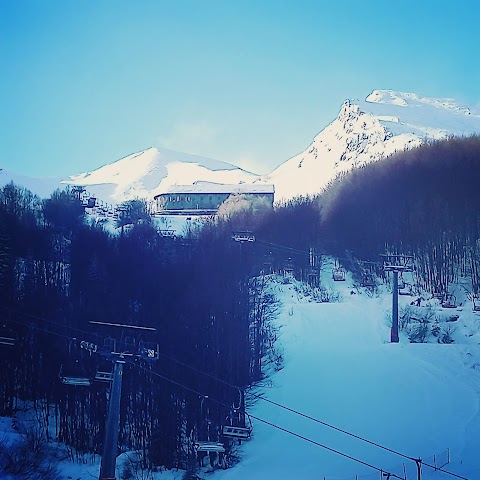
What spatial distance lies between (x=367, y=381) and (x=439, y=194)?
56.6 feet

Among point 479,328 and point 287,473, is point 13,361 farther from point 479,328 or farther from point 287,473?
point 479,328

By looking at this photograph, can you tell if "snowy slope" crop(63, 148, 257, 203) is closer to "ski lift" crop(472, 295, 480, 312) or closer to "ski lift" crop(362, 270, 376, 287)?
"ski lift" crop(362, 270, 376, 287)

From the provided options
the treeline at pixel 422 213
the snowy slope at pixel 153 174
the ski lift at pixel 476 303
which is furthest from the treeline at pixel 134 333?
the snowy slope at pixel 153 174

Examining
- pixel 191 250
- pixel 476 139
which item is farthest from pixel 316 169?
pixel 191 250

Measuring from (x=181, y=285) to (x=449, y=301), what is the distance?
12.8 metres

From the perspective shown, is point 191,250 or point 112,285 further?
point 191,250

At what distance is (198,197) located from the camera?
55.3 meters

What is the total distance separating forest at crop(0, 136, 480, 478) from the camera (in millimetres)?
21406

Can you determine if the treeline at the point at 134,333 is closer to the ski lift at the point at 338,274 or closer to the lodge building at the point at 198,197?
the ski lift at the point at 338,274

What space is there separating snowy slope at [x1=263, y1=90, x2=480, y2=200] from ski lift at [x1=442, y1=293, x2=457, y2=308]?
148 ft

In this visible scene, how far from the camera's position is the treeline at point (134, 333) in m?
21.2

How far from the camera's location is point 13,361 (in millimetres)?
23938

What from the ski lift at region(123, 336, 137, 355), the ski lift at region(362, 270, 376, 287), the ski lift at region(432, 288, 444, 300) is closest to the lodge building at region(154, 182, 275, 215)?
the ski lift at region(362, 270, 376, 287)

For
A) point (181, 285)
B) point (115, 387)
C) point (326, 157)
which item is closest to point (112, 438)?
point (115, 387)
